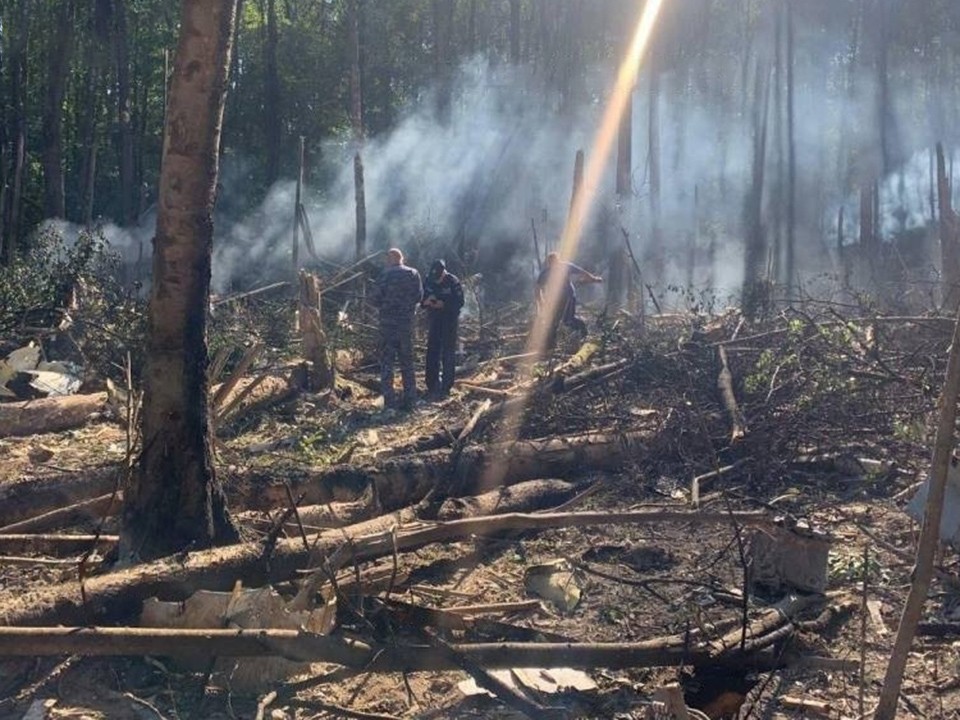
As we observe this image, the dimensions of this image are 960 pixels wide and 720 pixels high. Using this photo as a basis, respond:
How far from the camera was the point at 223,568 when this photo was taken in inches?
201

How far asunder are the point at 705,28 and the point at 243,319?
88.4ft

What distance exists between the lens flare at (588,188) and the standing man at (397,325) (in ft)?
5.93

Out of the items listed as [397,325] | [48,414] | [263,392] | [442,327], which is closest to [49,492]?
[48,414]

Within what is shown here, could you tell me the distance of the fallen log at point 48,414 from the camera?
375 inches

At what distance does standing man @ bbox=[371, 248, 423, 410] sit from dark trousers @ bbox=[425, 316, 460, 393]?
56cm

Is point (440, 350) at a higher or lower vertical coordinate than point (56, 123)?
lower

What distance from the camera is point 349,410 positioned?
1086 cm

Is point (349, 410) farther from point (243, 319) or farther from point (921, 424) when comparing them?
point (921, 424)

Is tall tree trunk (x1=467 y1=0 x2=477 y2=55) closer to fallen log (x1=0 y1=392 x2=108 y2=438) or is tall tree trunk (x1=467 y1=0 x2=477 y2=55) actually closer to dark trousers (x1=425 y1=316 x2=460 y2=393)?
dark trousers (x1=425 y1=316 x2=460 y2=393)

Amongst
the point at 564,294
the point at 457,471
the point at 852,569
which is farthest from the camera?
the point at 564,294

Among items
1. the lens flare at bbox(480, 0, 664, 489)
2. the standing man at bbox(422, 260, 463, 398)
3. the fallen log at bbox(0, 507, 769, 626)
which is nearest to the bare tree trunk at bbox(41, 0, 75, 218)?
the lens flare at bbox(480, 0, 664, 489)

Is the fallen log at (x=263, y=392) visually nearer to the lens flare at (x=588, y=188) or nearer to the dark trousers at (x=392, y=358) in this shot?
the dark trousers at (x=392, y=358)

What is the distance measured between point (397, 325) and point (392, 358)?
1.17 ft

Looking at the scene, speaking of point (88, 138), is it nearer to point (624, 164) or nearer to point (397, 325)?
point (624, 164)
